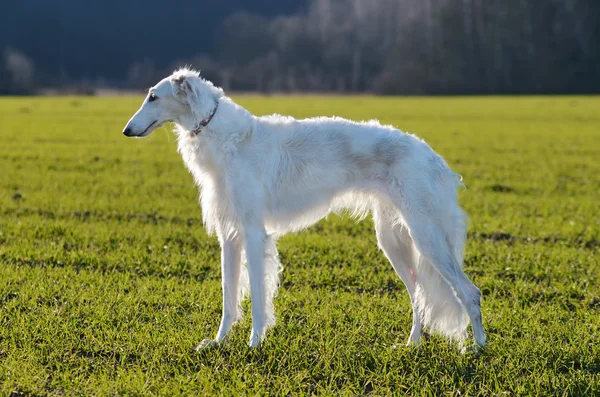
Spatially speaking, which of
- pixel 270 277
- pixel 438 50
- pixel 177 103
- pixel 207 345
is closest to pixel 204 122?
pixel 177 103

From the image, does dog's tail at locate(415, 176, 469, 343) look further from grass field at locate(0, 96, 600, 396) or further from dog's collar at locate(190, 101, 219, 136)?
dog's collar at locate(190, 101, 219, 136)

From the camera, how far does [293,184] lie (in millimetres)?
6180

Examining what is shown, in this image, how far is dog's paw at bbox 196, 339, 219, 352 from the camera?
19.1 feet

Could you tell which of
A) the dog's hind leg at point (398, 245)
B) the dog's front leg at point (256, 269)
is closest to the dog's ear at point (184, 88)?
the dog's front leg at point (256, 269)

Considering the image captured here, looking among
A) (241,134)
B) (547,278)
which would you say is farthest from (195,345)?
(547,278)

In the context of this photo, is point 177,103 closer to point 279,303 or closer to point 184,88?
point 184,88

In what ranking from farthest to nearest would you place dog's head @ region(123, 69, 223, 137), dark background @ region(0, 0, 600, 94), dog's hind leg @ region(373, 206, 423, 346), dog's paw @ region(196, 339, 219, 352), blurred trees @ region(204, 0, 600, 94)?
dark background @ region(0, 0, 600, 94)
blurred trees @ region(204, 0, 600, 94)
dog's hind leg @ region(373, 206, 423, 346)
dog's head @ region(123, 69, 223, 137)
dog's paw @ region(196, 339, 219, 352)

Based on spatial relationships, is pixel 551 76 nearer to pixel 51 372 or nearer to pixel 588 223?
pixel 588 223

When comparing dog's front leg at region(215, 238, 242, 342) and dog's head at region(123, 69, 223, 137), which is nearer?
dog's head at region(123, 69, 223, 137)

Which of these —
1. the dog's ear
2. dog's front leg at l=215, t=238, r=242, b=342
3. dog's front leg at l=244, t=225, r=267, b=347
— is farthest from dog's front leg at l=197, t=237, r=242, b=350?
the dog's ear

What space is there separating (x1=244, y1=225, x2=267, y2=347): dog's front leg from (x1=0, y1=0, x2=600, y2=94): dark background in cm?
8165

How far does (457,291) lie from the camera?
5.93 metres

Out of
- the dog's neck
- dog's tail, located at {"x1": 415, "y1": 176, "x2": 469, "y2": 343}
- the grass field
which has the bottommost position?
the grass field

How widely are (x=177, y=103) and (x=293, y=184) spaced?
4.13 feet
